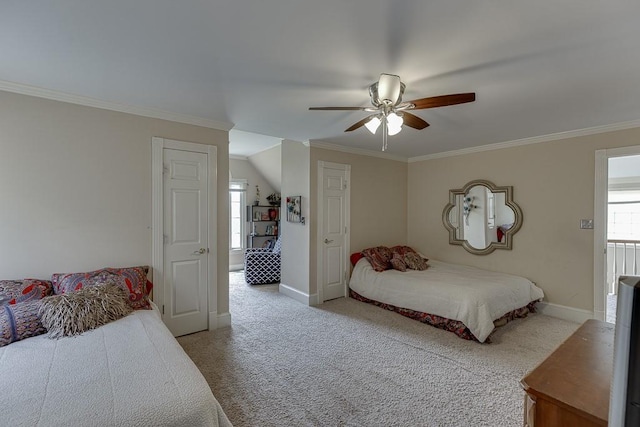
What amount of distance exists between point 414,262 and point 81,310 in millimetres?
3805

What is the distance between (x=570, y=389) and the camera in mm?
935

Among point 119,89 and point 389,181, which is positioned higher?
point 119,89

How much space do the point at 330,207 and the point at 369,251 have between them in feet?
2.92

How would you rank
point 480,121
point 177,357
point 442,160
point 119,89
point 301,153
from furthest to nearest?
point 442,160, point 301,153, point 480,121, point 119,89, point 177,357

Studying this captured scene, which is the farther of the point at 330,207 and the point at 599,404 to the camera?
the point at 330,207

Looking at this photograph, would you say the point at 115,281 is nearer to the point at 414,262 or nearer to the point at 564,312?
the point at 414,262

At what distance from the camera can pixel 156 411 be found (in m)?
1.24

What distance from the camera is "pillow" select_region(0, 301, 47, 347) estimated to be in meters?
1.82

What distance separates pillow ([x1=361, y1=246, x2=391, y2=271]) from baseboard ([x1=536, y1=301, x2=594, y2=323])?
201 cm

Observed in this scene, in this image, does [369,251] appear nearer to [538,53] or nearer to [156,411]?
[538,53]

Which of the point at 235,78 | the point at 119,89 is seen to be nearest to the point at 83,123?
the point at 119,89

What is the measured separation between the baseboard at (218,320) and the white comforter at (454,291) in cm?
188

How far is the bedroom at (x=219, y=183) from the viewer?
2393 millimetres

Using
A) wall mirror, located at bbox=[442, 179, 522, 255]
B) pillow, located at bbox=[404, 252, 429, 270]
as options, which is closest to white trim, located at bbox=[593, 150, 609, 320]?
wall mirror, located at bbox=[442, 179, 522, 255]
